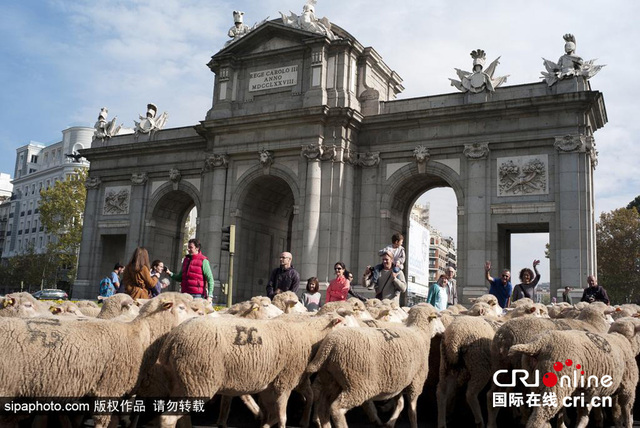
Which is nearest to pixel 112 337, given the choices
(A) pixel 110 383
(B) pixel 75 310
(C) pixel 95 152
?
(A) pixel 110 383

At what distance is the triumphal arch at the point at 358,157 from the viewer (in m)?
24.9

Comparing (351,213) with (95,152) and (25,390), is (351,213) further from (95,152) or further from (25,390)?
(25,390)

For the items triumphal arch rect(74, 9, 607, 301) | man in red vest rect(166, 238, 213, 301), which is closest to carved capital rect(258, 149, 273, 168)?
triumphal arch rect(74, 9, 607, 301)

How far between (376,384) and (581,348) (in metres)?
2.40

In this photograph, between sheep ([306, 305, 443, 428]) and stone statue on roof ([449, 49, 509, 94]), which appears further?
stone statue on roof ([449, 49, 509, 94])

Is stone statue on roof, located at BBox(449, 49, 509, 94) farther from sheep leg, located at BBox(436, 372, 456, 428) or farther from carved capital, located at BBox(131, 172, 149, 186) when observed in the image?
sheep leg, located at BBox(436, 372, 456, 428)

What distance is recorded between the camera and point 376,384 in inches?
283

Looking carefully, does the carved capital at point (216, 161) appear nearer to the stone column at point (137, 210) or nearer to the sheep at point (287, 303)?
the stone column at point (137, 210)

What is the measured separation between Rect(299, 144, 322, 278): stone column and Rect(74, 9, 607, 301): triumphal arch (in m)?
0.06

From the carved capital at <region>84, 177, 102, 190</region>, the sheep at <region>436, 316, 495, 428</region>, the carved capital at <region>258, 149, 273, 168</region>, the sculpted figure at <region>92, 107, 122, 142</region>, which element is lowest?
the sheep at <region>436, 316, 495, 428</region>

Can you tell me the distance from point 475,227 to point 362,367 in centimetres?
1974

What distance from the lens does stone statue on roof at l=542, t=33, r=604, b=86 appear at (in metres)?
24.9

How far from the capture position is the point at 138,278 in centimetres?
1126

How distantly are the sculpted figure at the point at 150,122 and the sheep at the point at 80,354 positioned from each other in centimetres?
3011
